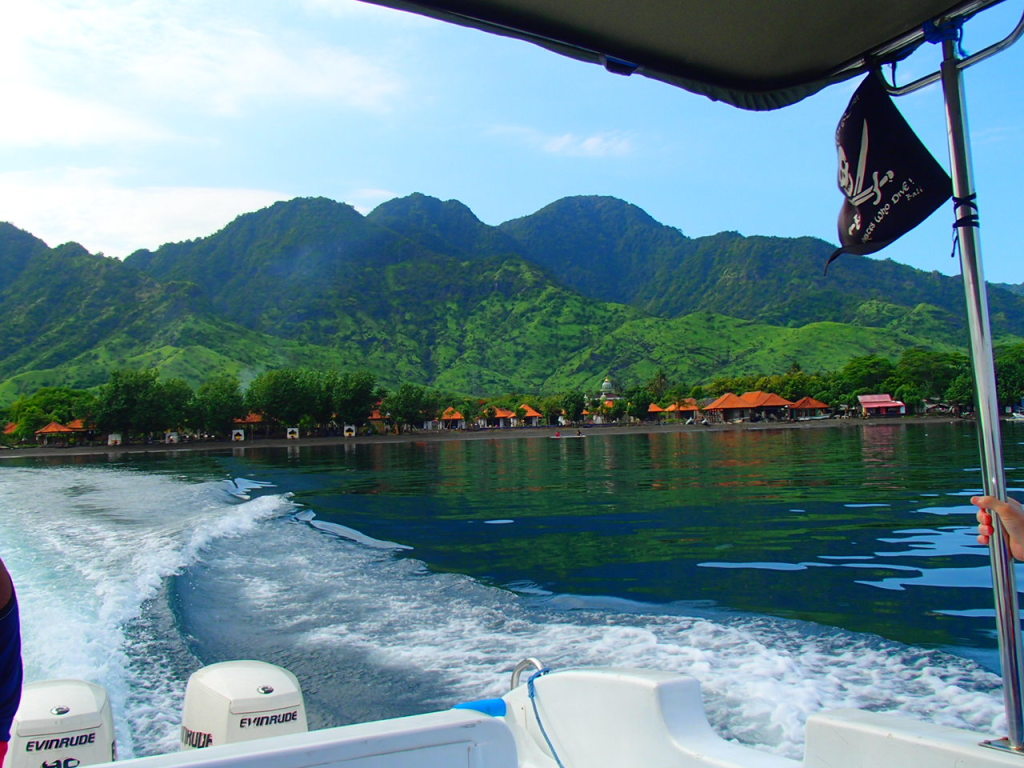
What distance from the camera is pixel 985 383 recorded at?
6.95 ft

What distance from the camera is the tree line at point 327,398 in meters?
71.9

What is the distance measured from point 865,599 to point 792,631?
1552mm

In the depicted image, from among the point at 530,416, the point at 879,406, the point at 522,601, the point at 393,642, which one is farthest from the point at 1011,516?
the point at 530,416

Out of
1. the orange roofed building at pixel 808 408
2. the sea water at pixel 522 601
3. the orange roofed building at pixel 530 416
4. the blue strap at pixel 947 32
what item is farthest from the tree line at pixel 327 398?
the blue strap at pixel 947 32

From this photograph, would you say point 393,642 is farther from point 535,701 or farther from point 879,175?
point 879,175

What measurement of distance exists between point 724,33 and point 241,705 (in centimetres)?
306

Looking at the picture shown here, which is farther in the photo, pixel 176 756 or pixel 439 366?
pixel 439 366

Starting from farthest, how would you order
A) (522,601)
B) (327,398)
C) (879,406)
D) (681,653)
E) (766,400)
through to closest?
1. (766,400)
2. (879,406)
3. (327,398)
4. (522,601)
5. (681,653)

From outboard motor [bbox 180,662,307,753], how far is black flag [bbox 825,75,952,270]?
2.69 metres

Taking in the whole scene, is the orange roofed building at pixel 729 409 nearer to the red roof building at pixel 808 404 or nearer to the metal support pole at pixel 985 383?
the red roof building at pixel 808 404

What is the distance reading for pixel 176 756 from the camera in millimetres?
1375

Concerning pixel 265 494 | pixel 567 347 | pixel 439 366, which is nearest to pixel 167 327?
pixel 439 366

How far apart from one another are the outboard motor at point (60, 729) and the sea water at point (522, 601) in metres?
1.82

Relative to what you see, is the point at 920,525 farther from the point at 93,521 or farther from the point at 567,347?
the point at 567,347
